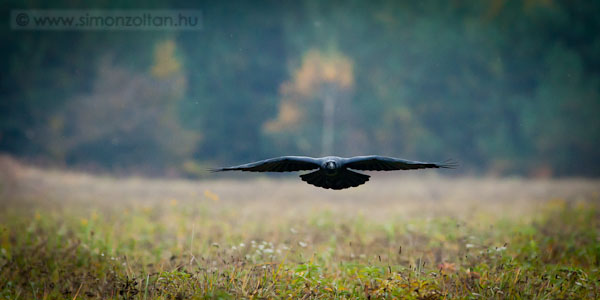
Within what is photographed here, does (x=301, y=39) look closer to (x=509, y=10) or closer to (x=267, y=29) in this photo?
(x=267, y=29)

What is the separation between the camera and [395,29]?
96.9 ft

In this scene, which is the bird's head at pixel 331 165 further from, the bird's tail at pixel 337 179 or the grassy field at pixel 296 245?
the grassy field at pixel 296 245

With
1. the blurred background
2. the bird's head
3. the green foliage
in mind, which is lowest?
the green foliage

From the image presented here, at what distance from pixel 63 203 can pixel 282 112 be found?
15.6 metres

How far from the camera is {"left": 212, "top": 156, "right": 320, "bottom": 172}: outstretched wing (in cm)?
388

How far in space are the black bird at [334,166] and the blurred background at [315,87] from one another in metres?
21.9

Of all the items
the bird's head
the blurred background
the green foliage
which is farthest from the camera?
the blurred background

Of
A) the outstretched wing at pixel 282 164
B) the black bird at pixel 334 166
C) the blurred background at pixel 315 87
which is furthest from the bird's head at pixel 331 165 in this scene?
the blurred background at pixel 315 87

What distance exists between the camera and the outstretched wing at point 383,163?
384 centimetres

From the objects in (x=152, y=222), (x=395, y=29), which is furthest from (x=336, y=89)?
(x=152, y=222)

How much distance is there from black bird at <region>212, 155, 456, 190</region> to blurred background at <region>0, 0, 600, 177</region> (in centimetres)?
2187

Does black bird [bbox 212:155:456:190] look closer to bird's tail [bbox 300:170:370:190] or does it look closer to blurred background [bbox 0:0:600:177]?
bird's tail [bbox 300:170:370:190]

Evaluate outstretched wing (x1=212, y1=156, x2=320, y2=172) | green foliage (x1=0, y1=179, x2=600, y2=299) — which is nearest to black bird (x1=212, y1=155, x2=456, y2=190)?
outstretched wing (x1=212, y1=156, x2=320, y2=172)

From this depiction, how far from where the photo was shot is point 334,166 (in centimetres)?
379
